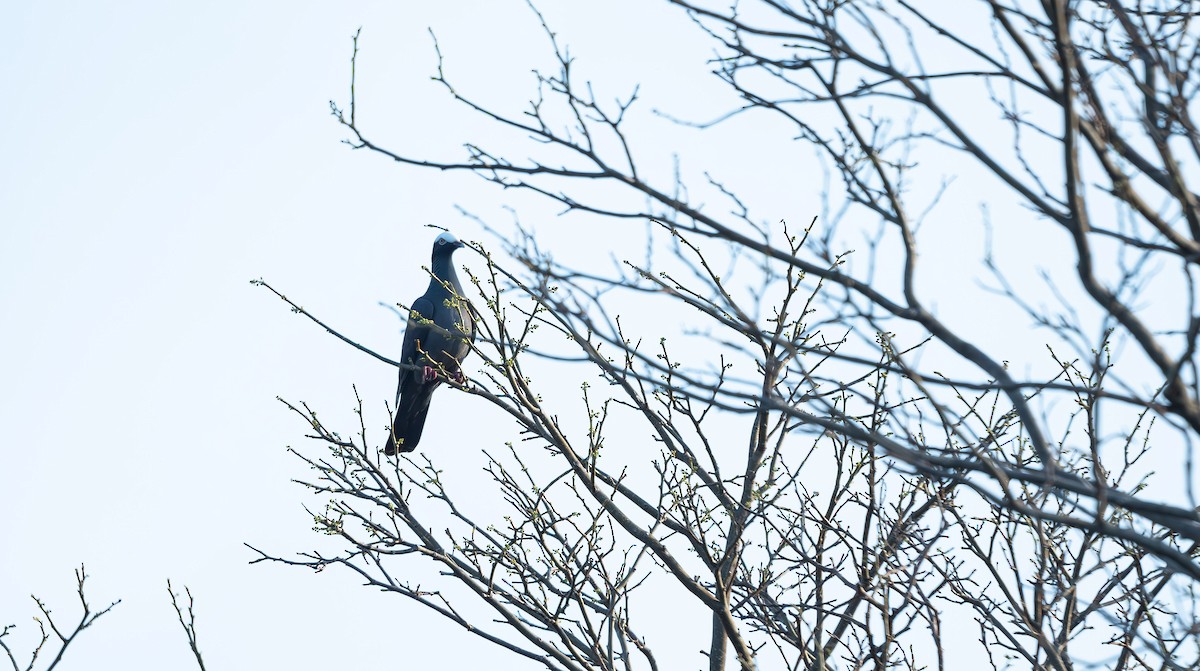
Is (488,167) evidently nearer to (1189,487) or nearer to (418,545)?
(1189,487)

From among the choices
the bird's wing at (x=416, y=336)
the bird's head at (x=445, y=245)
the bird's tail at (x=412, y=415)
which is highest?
Answer: the bird's head at (x=445, y=245)

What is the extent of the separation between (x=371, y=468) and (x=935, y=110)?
3295 millimetres

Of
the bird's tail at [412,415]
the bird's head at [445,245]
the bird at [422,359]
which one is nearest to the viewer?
the bird at [422,359]

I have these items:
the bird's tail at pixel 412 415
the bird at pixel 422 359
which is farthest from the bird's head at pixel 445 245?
the bird's tail at pixel 412 415

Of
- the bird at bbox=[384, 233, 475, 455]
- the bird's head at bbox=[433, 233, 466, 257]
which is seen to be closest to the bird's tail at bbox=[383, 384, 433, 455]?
the bird at bbox=[384, 233, 475, 455]

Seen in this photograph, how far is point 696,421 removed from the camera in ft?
18.0

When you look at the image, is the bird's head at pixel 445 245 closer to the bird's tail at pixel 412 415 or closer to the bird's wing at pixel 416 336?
the bird's wing at pixel 416 336

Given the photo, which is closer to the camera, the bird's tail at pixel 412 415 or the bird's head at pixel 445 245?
the bird's tail at pixel 412 415

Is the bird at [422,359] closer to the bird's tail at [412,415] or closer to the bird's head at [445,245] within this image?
the bird's tail at [412,415]

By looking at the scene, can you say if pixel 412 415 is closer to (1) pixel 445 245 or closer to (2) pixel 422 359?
(2) pixel 422 359

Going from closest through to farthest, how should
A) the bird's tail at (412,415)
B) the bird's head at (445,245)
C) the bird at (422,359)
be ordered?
the bird at (422,359) < the bird's tail at (412,415) < the bird's head at (445,245)

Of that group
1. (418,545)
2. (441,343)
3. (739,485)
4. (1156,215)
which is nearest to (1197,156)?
(1156,215)

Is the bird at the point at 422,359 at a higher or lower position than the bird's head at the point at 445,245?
lower

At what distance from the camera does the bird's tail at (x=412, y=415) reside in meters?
8.10
